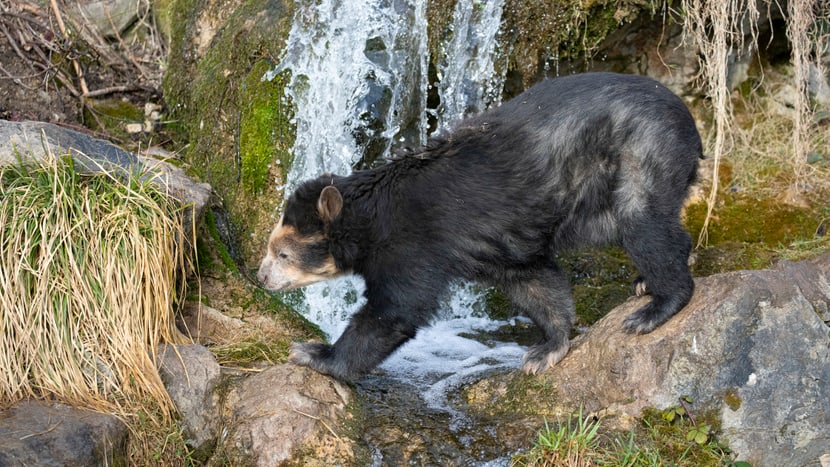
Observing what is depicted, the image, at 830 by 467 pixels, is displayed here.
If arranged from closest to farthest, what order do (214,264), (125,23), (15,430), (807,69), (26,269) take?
(15,430)
(26,269)
(214,264)
(807,69)
(125,23)

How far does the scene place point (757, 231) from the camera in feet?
22.0

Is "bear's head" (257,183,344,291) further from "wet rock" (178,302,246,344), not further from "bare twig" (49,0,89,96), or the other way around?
"bare twig" (49,0,89,96)

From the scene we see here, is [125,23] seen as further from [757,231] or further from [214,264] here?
[757,231]

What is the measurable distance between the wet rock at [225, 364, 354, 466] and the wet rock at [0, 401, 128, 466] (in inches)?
22.3

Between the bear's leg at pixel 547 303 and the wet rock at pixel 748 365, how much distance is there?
0.50 m

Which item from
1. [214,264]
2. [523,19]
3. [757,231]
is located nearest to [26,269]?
[214,264]

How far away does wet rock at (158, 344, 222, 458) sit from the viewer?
181 inches

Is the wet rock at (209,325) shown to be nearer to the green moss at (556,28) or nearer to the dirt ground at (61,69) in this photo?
the dirt ground at (61,69)

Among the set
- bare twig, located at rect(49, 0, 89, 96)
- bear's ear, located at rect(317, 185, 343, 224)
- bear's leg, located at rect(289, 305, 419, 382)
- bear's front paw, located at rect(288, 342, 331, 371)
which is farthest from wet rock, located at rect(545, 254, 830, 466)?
bare twig, located at rect(49, 0, 89, 96)

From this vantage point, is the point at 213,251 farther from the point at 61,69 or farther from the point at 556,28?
the point at 556,28

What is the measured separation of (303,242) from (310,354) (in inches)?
26.8

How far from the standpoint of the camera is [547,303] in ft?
16.9

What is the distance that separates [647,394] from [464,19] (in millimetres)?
3449

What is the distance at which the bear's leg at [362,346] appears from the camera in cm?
477
